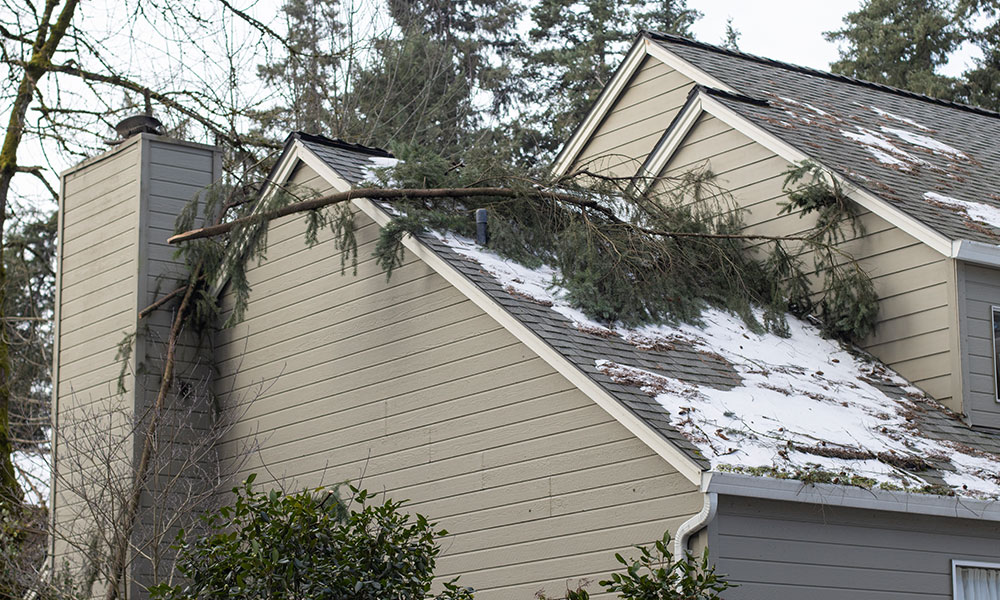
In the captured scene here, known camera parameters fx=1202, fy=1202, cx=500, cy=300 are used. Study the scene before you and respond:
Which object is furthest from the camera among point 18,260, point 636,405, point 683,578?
point 18,260

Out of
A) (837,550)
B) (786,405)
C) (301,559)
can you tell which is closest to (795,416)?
(786,405)

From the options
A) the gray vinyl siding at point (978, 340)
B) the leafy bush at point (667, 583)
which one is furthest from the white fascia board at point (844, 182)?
→ the leafy bush at point (667, 583)

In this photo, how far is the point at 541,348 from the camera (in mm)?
9039

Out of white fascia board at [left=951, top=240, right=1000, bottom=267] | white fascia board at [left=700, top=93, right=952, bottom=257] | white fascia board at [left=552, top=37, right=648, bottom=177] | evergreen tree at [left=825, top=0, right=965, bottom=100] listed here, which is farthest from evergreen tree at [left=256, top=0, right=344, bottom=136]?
evergreen tree at [left=825, top=0, right=965, bottom=100]

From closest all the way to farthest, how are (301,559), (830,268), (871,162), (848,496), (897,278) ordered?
(301,559) → (848,496) → (897,278) → (830,268) → (871,162)

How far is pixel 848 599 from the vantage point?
8648 mm

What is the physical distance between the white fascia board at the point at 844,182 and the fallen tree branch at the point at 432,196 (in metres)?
0.69

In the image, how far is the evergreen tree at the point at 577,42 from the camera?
33.3 meters

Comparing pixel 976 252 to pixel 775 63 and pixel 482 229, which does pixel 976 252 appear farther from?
pixel 775 63

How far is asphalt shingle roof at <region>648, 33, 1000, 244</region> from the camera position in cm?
1180

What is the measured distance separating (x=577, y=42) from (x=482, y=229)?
84.8 ft

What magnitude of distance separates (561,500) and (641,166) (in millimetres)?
6242

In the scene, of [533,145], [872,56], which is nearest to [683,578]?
[533,145]

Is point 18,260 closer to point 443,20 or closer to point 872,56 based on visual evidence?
point 443,20
